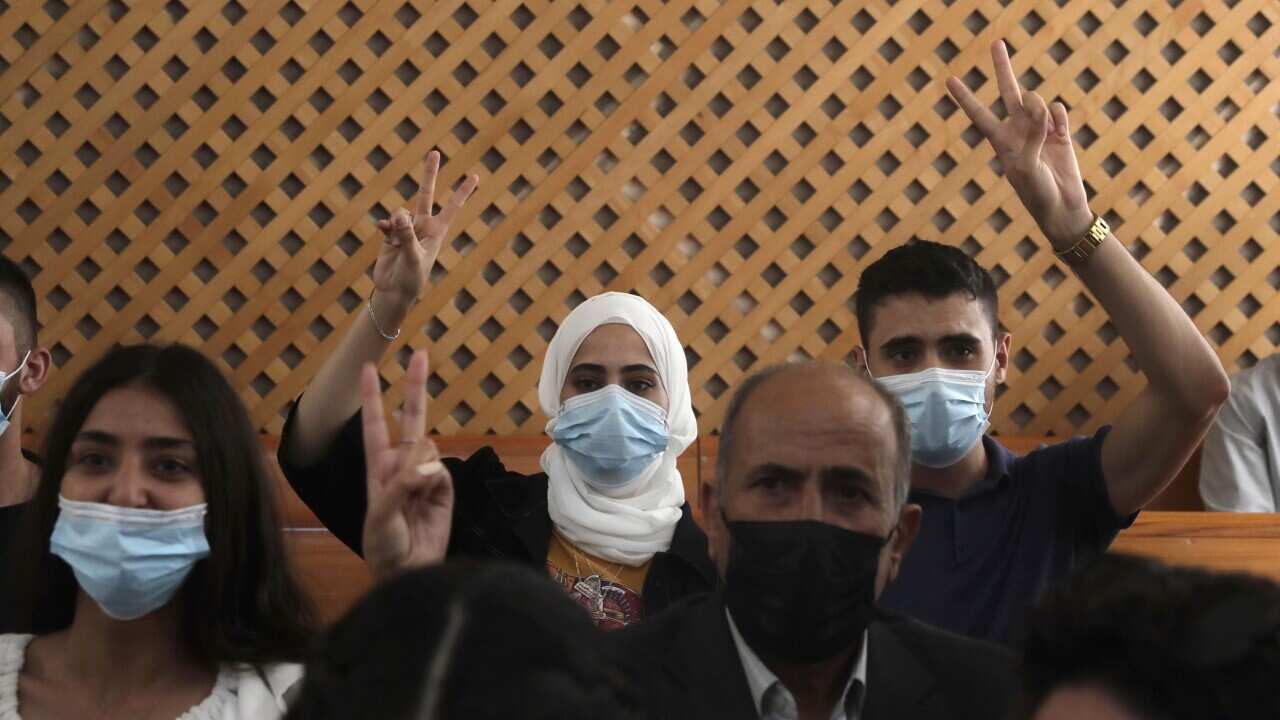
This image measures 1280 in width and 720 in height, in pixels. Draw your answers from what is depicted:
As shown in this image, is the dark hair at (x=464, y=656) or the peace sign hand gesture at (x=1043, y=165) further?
the peace sign hand gesture at (x=1043, y=165)

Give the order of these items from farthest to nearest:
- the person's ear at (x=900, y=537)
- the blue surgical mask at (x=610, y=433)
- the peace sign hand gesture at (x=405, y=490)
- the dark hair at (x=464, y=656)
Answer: the blue surgical mask at (x=610, y=433) → the person's ear at (x=900, y=537) → the peace sign hand gesture at (x=405, y=490) → the dark hair at (x=464, y=656)

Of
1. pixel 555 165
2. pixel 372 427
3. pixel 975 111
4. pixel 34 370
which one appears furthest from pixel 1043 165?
pixel 555 165

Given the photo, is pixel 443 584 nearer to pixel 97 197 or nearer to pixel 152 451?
pixel 152 451

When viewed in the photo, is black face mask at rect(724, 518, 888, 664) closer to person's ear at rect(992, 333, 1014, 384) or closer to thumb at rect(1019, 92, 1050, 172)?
thumb at rect(1019, 92, 1050, 172)

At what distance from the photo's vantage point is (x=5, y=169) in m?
3.51

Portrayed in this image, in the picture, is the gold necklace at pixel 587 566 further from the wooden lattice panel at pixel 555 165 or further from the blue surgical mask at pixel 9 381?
the wooden lattice panel at pixel 555 165

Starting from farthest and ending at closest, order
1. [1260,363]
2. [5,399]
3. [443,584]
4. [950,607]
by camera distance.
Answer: [1260,363]
[5,399]
[950,607]
[443,584]

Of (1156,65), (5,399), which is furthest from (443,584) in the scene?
(1156,65)

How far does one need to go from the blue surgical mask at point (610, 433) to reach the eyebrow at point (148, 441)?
2.04ft

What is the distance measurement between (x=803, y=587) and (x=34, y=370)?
1.43 metres

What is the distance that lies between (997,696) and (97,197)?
2715mm

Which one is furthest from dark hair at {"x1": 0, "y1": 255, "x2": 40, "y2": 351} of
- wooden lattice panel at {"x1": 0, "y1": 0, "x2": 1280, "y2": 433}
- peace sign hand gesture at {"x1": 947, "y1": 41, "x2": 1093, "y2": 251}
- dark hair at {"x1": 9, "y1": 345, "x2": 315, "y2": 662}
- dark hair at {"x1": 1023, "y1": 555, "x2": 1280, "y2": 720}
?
dark hair at {"x1": 1023, "y1": 555, "x2": 1280, "y2": 720}

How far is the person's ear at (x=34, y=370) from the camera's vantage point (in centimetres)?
235

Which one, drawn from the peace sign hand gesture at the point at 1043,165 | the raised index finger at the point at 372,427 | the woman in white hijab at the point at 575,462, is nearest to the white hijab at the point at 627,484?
the woman in white hijab at the point at 575,462
